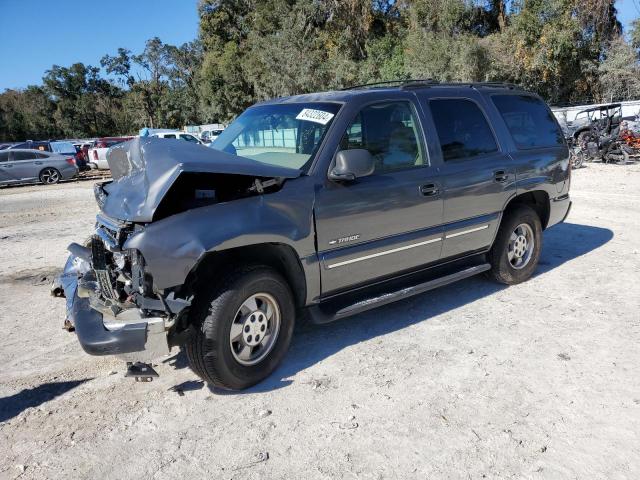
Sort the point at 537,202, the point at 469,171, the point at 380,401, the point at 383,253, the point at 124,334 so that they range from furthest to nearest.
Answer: the point at 537,202
the point at 469,171
the point at 383,253
the point at 380,401
the point at 124,334

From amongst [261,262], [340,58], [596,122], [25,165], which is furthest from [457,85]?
[340,58]

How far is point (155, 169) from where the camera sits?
3.17 m

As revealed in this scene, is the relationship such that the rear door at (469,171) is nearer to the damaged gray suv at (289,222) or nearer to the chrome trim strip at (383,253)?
the damaged gray suv at (289,222)

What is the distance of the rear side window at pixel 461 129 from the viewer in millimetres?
4504

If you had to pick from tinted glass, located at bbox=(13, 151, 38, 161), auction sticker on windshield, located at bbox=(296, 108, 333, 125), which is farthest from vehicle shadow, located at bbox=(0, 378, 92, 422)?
tinted glass, located at bbox=(13, 151, 38, 161)

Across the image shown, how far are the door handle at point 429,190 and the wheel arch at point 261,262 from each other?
1318 millimetres

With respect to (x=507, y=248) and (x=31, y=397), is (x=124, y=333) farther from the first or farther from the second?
(x=507, y=248)

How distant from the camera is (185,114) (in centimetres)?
5847

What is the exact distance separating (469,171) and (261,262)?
2205mm

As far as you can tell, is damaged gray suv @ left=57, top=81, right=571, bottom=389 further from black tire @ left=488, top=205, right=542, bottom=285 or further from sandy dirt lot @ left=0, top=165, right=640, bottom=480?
sandy dirt lot @ left=0, top=165, right=640, bottom=480

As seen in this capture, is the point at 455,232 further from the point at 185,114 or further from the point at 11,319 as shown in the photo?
the point at 185,114

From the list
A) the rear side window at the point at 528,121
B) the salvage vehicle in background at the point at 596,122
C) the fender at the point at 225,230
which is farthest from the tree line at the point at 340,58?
the fender at the point at 225,230

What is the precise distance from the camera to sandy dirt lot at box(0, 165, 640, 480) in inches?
108

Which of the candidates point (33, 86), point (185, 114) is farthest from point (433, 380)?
point (33, 86)
